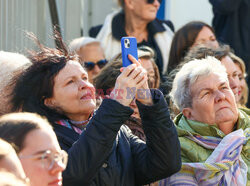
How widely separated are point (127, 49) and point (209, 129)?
100cm

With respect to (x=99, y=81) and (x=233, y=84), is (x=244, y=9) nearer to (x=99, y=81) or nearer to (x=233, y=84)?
(x=233, y=84)

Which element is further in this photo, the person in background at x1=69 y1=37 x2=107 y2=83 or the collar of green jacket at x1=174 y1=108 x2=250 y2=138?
the person in background at x1=69 y1=37 x2=107 y2=83

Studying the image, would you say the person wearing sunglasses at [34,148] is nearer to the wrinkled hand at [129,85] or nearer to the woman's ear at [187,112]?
the wrinkled hand at [129,85]

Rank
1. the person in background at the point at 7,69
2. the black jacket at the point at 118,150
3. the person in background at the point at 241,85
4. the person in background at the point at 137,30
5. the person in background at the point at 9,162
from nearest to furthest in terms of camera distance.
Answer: the person in background at the point at 9,162 < the black jacket at the point at 118,150 < the person in background at the point at 7,69 < the person in background at the point at 241,85 < the person in background at the point at 137,30

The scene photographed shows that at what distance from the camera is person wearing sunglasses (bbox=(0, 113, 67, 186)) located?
270 centimetres

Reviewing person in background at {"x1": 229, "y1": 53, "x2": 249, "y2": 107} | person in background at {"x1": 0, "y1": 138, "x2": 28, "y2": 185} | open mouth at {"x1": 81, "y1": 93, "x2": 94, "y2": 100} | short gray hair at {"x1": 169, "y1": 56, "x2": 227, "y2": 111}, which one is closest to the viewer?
person in background at {"x1": 0, "y1": 138, "x2": 28, "y2": 185}

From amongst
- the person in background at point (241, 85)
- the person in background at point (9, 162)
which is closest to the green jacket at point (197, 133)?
the person in background at point (241, 85)

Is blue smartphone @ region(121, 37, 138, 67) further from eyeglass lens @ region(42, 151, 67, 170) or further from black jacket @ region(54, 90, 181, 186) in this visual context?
eyeglass lens @ region(42, 151, 67, 170)

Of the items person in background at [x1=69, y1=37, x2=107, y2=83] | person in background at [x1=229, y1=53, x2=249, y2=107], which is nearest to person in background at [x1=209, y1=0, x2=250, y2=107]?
person in background at [x1=229, y1=53, x2=249, y2=107]

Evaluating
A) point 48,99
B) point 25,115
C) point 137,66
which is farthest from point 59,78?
point 25,115

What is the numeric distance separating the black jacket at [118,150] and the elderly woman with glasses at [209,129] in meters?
0.42

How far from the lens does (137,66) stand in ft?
11.3

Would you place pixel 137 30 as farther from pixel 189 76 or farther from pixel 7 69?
pixel 7 69

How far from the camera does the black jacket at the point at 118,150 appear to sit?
3262 mm
